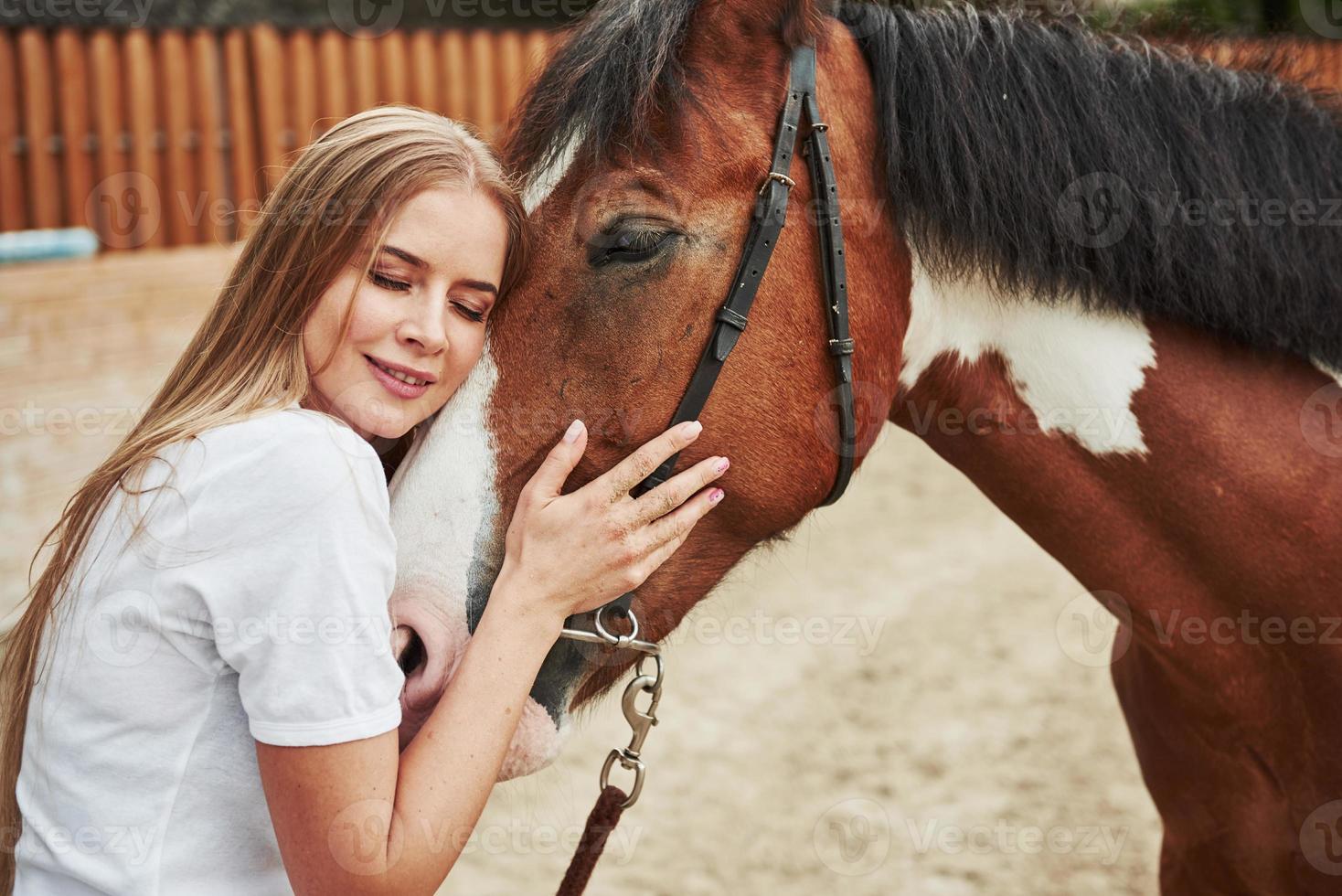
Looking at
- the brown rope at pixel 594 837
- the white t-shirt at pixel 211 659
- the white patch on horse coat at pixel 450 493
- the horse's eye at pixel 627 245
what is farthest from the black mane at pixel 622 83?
the brown rope at pixel 594 837

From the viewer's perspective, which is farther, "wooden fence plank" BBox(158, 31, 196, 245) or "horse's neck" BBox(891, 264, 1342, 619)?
"wooden fence plank" BBox(158, 31, 196, 245)

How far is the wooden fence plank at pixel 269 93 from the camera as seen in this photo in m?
7.33

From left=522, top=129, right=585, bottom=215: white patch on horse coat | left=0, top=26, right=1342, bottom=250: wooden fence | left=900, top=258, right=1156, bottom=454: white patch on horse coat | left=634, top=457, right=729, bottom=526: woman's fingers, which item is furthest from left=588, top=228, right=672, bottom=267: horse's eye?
left=0, top=26, right=1342, bottom=250: wooden fence

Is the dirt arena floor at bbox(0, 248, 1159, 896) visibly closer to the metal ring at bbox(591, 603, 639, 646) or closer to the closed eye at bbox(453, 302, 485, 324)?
the metal ring at bbox(591, 603, 639, 646)

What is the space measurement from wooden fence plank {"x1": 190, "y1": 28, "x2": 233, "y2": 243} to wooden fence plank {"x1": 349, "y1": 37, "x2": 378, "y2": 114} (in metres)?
0.89

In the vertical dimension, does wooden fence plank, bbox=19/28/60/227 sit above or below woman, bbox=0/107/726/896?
below

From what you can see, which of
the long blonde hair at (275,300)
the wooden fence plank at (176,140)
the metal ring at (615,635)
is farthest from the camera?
the wooden fence plank at (176,140)

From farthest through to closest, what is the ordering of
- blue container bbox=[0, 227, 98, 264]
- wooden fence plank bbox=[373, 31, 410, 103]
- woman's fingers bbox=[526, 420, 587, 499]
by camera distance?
1. wooden fence plank bbox=[373, 31, 410, 103]
2. blue container bbox=[0, 227, 98, 264]
3. woman's fingers bbox=[526, 420, 587, 499]

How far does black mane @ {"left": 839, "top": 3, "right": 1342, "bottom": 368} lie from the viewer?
1.74m

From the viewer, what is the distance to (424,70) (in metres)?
7.75

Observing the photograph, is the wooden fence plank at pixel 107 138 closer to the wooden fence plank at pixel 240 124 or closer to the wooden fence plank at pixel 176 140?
the wooden fence plank at pixel 176 140

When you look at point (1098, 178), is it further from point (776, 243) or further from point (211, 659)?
point (211, 659)

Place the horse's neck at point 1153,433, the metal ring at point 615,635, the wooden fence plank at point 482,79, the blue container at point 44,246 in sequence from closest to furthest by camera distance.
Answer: the metal ring at point 615,635 → the horse's neck at point 1153,433 → the blue container at point 44,246 → the wooden fence plank at point 482,79

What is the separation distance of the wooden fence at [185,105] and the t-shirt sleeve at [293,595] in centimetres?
586
